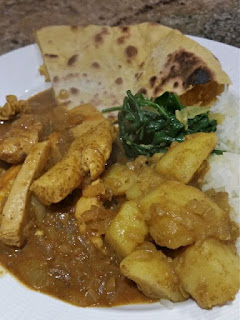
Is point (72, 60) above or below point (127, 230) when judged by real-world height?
above

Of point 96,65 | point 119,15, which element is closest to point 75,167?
point 96,65

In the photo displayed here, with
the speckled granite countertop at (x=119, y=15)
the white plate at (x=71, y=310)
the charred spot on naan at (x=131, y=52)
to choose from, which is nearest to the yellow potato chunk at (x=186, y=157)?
the white plate at (x=71, y=310)

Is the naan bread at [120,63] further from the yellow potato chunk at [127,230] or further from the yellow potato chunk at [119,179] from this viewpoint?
the yellow potato chunk at [127,230]

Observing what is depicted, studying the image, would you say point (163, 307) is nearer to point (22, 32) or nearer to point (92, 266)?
point (92, 266)

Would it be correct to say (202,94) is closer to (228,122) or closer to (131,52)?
(228,122)

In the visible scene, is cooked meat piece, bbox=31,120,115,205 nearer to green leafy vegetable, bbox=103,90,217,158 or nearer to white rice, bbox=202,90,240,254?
green leafy vegetable, bbox=103,90,217,158
